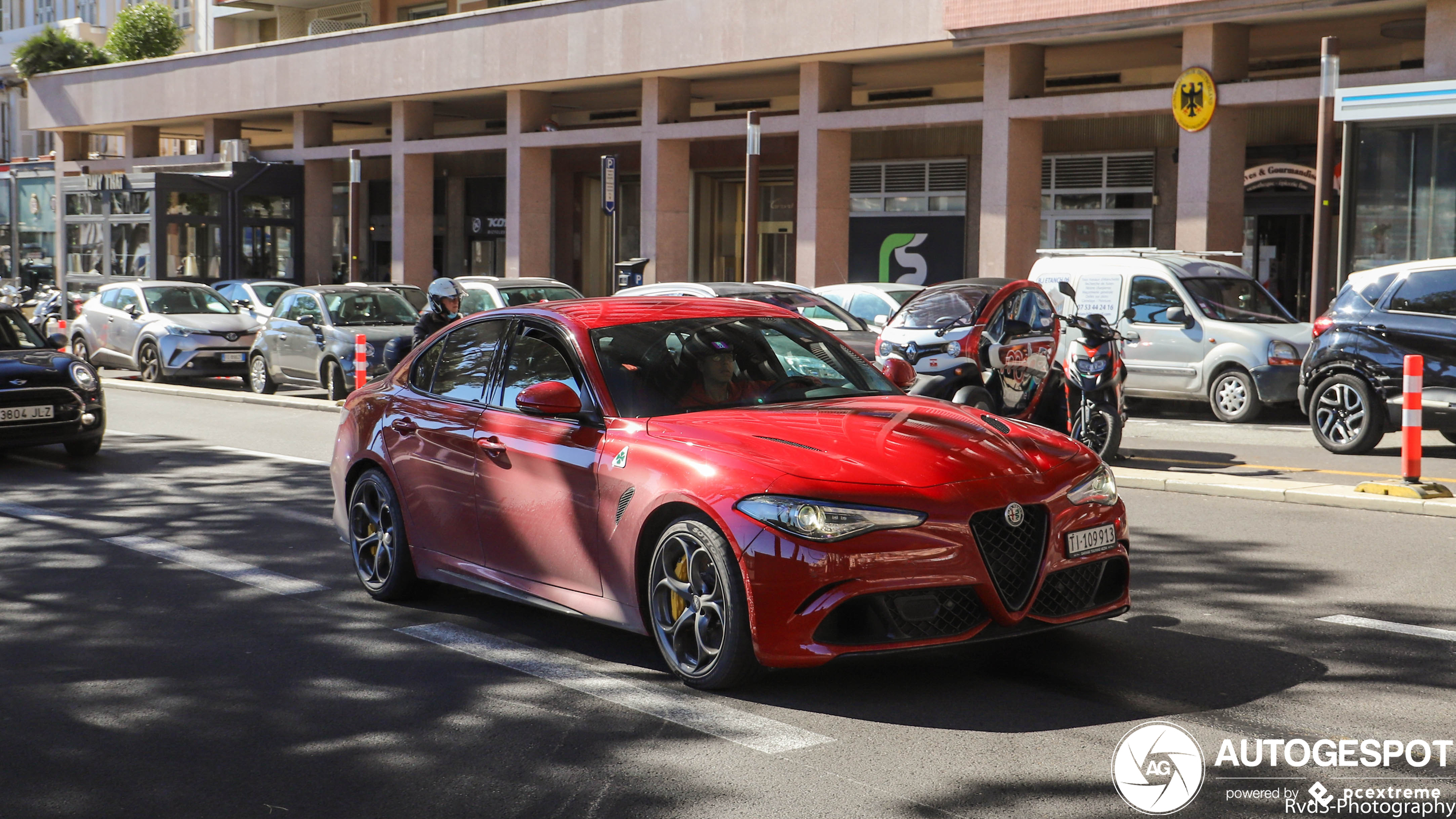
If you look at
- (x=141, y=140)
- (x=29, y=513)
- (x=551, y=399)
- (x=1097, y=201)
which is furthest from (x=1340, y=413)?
(x=141, y=140)

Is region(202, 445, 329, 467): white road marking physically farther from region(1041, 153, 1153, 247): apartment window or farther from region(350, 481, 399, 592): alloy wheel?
region(1041, 153, 1153, 247): apartment window

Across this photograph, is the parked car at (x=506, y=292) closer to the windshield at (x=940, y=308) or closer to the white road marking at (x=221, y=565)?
the windshield at (x=940, y=308)

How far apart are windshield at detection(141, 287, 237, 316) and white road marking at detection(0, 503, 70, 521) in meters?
13.7

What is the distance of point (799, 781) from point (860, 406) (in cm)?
205

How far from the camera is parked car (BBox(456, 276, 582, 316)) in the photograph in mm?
21062

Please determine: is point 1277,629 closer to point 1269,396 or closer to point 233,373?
point 1269,396

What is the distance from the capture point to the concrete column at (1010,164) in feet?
83.4

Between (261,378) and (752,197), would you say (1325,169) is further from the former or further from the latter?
(261,378)

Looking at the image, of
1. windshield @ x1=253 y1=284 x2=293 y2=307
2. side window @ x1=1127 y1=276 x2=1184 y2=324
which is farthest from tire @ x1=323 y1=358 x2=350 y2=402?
side window @ x1=1127 y1=276 x2=1184 y2=324

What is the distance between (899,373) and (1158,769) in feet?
9.23

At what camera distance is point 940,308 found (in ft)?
51.4

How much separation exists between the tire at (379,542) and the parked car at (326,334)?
1183cm

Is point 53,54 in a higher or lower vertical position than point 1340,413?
higher

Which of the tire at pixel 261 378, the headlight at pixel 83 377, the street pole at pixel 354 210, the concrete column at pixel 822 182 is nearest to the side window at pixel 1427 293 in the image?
the headlight at pixel 83 377
